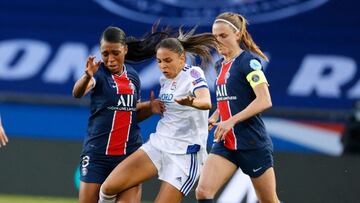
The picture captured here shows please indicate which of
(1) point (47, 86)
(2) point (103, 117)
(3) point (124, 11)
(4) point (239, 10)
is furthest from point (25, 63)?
(2) point (103, 117)

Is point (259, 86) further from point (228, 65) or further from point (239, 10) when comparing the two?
point (239, 10)

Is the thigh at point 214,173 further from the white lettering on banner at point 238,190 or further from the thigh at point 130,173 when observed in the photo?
the white lettering on banner at point 238,190

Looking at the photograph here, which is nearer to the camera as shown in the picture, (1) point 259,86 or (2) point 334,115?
(1) point 259,86

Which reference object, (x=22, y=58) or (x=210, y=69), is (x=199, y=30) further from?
(x=22, y=58)

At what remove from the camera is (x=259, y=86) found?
7684 millimetres

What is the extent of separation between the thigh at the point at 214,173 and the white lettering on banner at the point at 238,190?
2.57 meters

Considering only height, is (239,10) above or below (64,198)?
above

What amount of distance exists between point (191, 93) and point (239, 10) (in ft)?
23.2

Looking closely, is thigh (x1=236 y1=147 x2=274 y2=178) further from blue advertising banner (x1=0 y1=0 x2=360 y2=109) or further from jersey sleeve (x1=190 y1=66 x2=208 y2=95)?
blue advertising banner (x1=0 y1=0 x2=360 y2=109)

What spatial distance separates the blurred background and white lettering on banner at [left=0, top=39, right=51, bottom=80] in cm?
2

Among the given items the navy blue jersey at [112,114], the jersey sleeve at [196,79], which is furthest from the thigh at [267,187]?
the navy blue jersey at [112,114]

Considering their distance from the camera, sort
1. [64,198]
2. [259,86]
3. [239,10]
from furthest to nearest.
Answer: [239,10], [64,198], [259,86]

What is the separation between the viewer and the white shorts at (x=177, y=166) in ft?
25.7

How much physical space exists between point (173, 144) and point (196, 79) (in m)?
0.57
